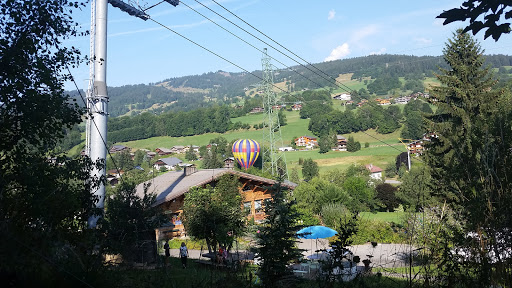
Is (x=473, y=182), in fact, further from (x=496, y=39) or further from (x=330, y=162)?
(x=330, y=162)

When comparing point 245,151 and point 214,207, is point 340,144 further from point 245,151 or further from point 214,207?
point 214,207

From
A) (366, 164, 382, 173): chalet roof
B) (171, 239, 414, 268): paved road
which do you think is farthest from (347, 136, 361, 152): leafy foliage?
(171, 239, 414, 268): paved road

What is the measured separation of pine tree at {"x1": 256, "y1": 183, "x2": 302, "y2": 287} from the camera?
469cm

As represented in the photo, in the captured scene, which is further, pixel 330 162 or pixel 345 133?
pixel 345 133

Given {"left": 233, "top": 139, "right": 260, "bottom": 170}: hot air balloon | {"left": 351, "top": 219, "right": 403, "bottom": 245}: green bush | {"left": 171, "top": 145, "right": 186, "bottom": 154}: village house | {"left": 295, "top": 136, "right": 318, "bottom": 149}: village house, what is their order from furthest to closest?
{"left": 171, "top": 145, "right": 186, "bottom": 154}: village house, {"left": 295, "top": 136, "right": 318, "bottom": 149}: village house, {"left": 233, "top": 139, "right": 260, "bottom": 170}: hot air balloon, {"left": 351, "top": 219, "right": 403, "bottom": 245}: green bush

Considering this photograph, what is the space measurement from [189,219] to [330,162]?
8186 cm

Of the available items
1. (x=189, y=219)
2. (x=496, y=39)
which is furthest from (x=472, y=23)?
(x=189, y=219)

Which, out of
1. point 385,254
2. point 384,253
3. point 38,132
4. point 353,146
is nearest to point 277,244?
point 38,132

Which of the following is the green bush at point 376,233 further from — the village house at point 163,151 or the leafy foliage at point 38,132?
the village house at point 163,151

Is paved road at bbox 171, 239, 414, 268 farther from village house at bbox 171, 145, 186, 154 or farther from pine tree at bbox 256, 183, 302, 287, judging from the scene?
village house at bbox 171, 145, 186, 154

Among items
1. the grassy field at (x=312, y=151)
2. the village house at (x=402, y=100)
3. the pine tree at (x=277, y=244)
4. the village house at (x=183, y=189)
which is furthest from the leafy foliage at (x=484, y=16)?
the village house at (x=402, y=100)

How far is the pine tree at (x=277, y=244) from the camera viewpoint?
4690 millimetres

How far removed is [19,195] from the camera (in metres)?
4.89

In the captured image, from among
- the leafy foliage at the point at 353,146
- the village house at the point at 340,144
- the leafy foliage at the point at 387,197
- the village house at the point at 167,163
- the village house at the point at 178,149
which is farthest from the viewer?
the village house at the point at 178,149
